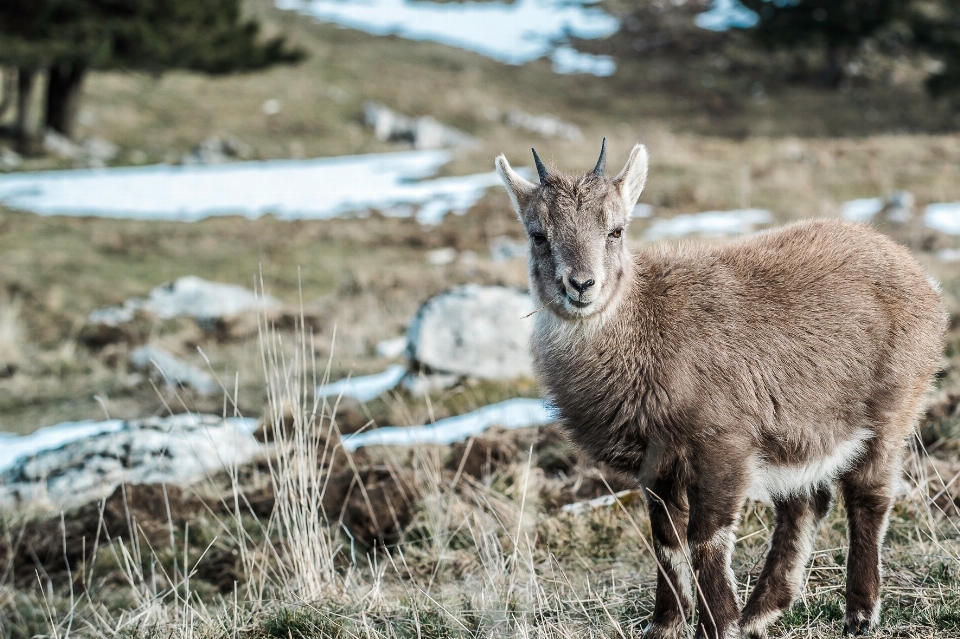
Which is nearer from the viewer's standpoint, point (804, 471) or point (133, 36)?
point (804, 471)

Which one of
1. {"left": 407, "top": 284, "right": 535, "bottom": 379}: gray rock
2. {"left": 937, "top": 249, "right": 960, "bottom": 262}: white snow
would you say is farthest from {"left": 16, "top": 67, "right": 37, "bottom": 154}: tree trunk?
{"left": 937, "top": 249, "right": 960, "bottom": 262}: white snow

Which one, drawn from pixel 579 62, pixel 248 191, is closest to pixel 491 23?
pixel 579 62

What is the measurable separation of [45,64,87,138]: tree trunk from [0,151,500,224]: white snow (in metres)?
5.34

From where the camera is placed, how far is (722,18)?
212 ft

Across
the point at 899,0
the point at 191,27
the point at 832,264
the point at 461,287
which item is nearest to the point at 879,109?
the point at 899,0

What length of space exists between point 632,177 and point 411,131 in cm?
3197

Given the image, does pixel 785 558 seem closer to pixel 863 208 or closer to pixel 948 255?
pixel 948 255

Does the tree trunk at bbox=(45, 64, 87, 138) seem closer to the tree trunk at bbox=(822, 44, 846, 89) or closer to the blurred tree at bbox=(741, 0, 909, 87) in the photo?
the blurred tree at bbox=(741, 0, 909, 87)

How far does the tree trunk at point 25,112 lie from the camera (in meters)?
29.3

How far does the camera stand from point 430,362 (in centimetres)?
897

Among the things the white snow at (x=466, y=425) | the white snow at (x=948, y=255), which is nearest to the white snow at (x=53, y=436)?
the white snow at (x=466, y=425)

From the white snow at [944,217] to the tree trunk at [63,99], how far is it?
2644 centimetres

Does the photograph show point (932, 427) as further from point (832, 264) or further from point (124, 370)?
point (124, 370)

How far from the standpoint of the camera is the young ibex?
3949 millimetres
